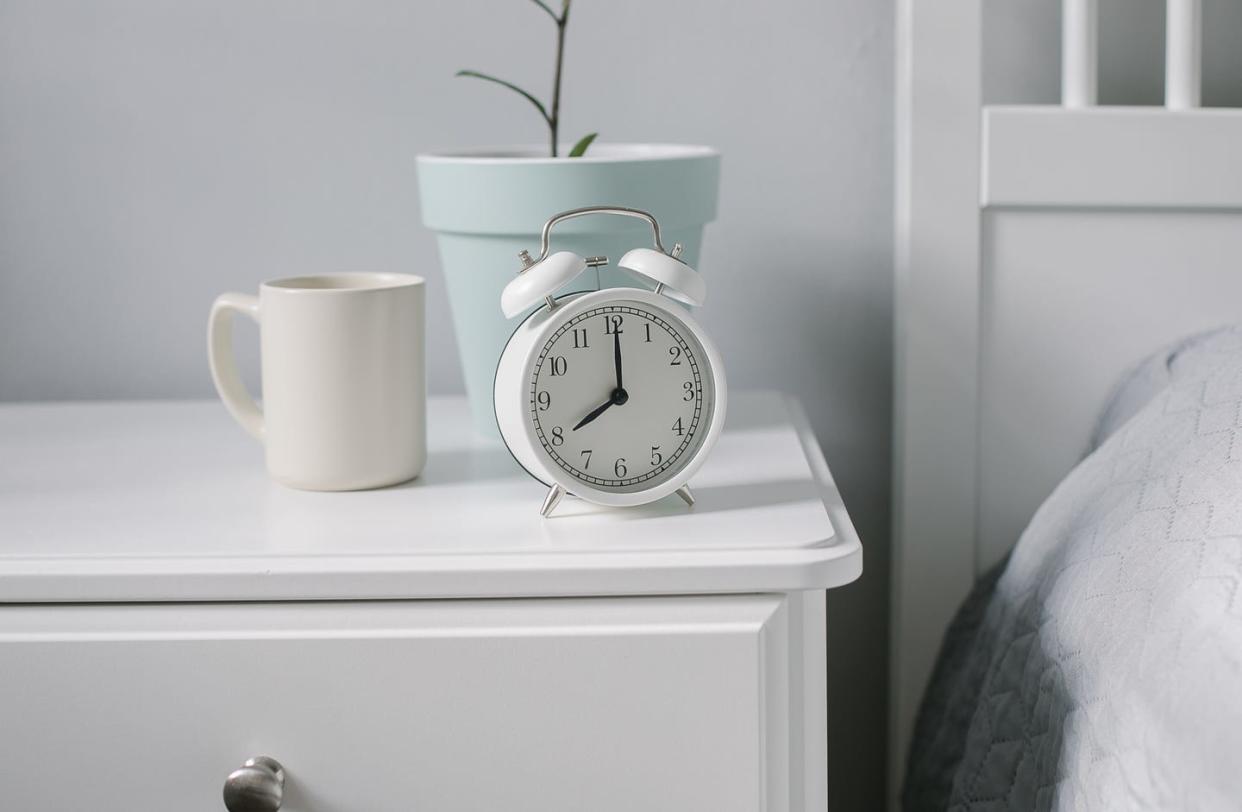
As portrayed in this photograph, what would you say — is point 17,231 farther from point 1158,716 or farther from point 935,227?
point 1158,716

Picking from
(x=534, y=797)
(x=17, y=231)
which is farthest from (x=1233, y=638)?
(x=17, y=231)

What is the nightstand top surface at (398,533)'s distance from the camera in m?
0.58

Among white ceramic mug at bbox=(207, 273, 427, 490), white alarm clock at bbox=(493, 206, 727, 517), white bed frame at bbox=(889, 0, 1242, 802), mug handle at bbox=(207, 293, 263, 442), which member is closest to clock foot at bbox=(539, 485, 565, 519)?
white alarm clock at bbox=(493, 206, 727, 517)

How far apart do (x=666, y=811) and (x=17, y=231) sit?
829mm

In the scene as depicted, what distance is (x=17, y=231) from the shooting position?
3.46 feet

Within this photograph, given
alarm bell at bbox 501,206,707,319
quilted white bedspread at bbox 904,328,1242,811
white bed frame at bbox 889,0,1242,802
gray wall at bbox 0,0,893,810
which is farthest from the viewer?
gray wall at bbox 0,0,893,810

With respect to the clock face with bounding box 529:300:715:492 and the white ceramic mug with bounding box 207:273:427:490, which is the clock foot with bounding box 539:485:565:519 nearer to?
the clock face with bounding box 529:300:715:492

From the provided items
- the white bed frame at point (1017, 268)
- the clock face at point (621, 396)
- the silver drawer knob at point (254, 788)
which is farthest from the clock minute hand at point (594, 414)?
the white bed frame at point (1017, 268)

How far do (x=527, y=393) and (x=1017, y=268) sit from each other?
1.64ft

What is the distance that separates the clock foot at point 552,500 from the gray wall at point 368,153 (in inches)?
17.7

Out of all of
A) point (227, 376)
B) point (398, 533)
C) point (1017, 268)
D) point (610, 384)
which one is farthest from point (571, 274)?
point (1017, 268)

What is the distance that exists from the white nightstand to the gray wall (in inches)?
19.7

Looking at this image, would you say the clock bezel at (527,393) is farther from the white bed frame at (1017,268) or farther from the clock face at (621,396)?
the white bed frame at (1017,268)

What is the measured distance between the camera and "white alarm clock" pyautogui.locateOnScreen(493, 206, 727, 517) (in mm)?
635
